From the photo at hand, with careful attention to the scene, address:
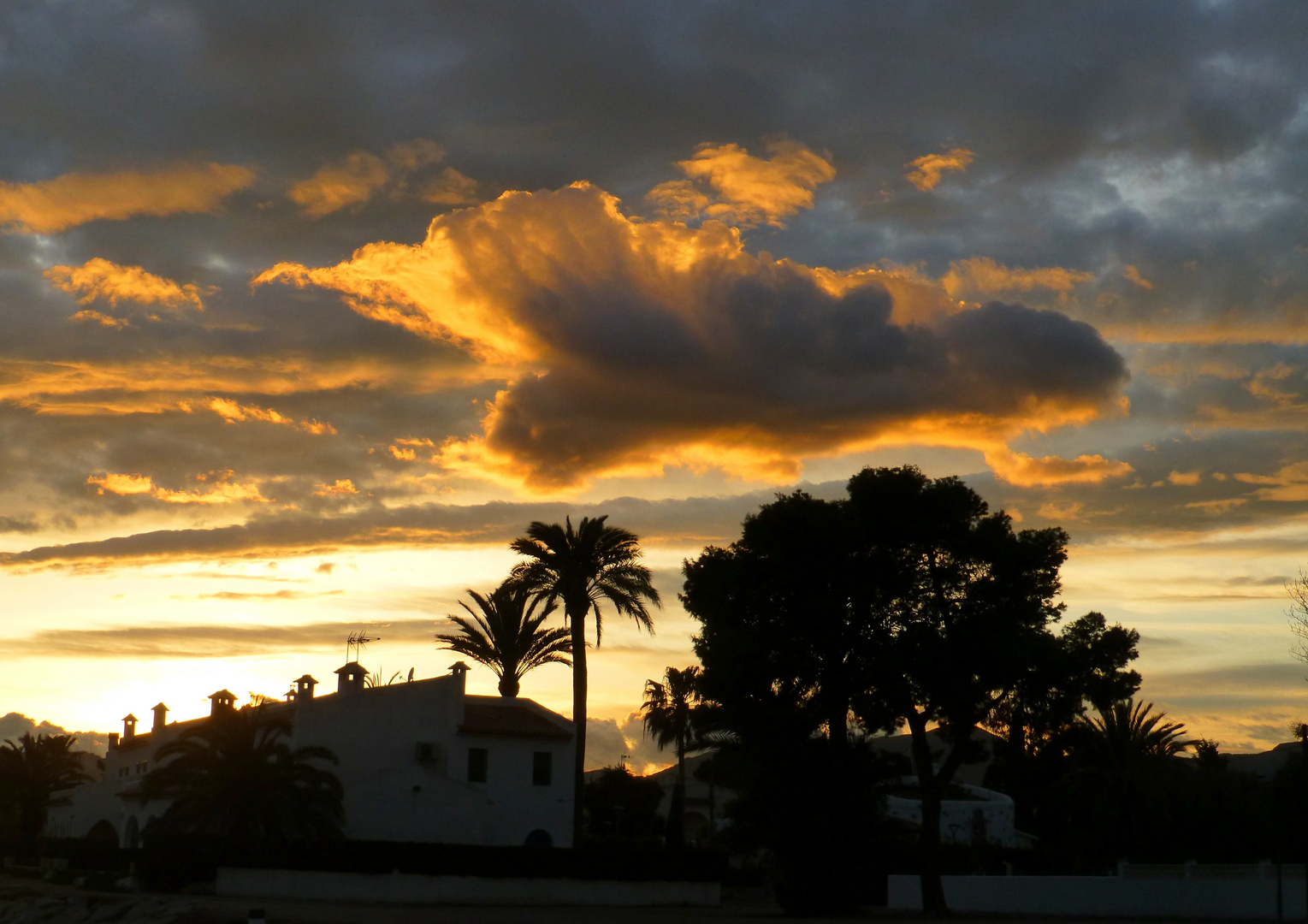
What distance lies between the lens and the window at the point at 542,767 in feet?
186

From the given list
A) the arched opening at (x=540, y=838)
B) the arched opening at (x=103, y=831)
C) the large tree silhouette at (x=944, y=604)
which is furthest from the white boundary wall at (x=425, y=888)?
the arched opening at (x=103, y=831)

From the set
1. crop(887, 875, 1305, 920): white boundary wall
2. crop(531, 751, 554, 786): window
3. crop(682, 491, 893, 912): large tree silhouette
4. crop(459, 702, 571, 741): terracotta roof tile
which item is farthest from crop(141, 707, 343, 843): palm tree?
crop(887, 875, 1305, 920): white boundary wall

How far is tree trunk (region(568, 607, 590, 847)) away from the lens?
5162cm

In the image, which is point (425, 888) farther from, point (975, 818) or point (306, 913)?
point (975, 818)

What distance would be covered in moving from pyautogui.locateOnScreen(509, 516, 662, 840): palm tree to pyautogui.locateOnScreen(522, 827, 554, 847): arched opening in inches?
145

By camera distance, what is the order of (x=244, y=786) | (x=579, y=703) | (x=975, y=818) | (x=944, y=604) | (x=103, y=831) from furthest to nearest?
(x=975, y=818) → (x=103, y=831) → (x=579, y=703) → (x=244, y=786) → (x=944, y=604)

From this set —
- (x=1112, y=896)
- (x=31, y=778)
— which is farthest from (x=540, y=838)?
(x=31, y=778)

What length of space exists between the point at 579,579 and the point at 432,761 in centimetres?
1060

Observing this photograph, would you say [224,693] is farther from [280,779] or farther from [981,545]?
[981,545]

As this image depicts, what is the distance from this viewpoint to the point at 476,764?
55.5 m

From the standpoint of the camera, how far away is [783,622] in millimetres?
37562

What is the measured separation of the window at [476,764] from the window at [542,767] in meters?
2.34

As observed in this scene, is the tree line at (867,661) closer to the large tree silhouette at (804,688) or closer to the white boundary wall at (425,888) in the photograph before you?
the large tree silhouette at (804,688)

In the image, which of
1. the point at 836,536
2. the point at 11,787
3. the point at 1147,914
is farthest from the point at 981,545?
the point at 11,787
